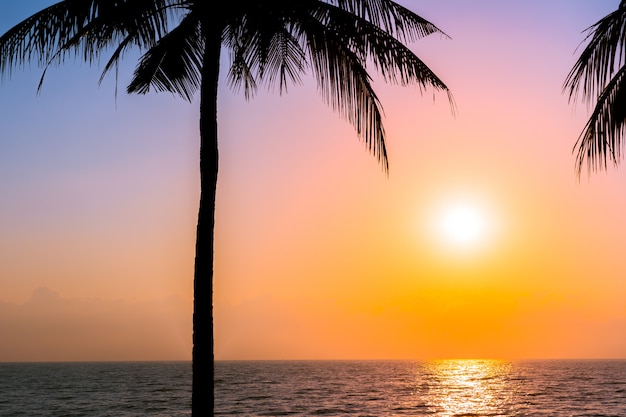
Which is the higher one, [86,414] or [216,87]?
[216,87]

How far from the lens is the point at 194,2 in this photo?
1044 cm

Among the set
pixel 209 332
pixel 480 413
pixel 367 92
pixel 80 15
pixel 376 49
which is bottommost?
pixel 480 413

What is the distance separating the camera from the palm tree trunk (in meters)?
8.91

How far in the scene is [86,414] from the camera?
4503 centimetres

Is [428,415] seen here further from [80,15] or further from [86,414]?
[80,15]

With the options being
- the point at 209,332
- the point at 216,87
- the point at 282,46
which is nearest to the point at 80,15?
the point at 216,87

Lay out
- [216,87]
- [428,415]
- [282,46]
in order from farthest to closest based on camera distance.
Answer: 1. [428,415]
2. [282,46]
3. [216,87]

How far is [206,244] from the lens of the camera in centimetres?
931

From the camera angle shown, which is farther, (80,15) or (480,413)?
(480,413)

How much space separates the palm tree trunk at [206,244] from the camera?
29.2 feet

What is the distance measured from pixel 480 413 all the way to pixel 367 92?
38.5m

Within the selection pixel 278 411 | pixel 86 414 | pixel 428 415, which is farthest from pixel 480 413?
pixel 86 414

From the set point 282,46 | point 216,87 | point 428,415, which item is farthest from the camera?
point 428,415

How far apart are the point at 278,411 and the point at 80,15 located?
122ft
